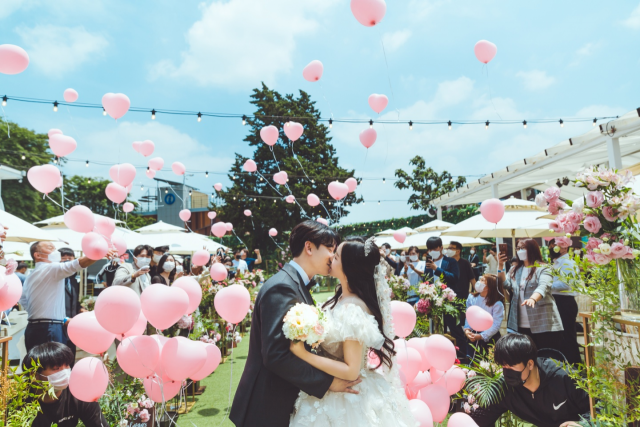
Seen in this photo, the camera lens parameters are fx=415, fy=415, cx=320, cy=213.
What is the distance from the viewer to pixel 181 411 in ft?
14.5

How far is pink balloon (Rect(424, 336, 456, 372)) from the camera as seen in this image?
278 cm

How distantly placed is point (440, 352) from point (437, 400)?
1.00ft

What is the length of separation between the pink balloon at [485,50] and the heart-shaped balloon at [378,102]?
3.57ft

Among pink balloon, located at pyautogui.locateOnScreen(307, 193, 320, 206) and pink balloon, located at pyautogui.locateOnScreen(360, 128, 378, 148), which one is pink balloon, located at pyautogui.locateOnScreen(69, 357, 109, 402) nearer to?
pink balloon, located at pyautogui.locateOnScreen(360, 128, 378, 148)

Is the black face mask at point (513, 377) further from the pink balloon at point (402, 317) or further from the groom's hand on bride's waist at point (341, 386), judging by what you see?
the groom's hand on bride's waist at point (341, 386)

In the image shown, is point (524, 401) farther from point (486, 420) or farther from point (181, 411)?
point (181, 411)

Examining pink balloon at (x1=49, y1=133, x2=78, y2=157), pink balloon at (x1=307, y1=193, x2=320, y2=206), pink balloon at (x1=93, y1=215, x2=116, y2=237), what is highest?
pink balloon at (x1=49, y1=133, x2=78, y2=157)

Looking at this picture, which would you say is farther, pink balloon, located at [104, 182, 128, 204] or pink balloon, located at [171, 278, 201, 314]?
pink balloon, located at [104, 182, 128, 204]

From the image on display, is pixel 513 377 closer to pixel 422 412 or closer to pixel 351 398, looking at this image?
pixel 422 412

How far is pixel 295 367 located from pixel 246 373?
27cm

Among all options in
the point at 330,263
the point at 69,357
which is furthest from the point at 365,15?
the point at 69,357

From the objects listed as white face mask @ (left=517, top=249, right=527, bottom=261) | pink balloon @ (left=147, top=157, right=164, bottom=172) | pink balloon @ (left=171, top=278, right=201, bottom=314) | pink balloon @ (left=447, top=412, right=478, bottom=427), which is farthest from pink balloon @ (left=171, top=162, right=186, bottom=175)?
pink balloon @ (left=447, top=412, right=478, bottom=427)

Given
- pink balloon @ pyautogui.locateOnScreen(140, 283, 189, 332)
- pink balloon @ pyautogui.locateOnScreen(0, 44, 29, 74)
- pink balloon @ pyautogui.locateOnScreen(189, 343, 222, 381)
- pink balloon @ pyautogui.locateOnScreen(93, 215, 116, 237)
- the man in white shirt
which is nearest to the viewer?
pink balloon @ pyautogui.locateOnScreen(140, 283, 189, 332)

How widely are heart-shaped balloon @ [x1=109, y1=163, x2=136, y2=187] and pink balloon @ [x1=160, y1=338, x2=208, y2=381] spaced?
9.17ft
